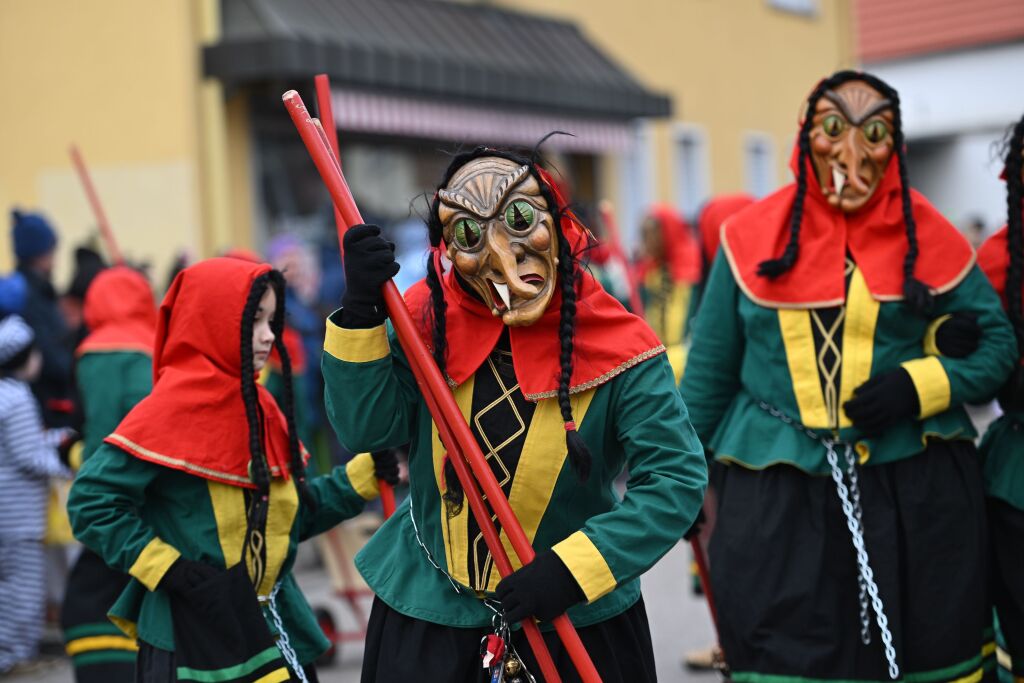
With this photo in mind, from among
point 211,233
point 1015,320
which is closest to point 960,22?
point 211,233

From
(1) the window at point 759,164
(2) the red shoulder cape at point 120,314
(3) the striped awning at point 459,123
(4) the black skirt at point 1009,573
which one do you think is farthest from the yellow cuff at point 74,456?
(1) the window at point 759,164

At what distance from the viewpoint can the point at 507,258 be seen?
309 centimetres

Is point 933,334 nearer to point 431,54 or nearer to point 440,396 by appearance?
point 440,396

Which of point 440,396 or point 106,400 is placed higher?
point 440,396

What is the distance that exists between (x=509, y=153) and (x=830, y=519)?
1.65 m

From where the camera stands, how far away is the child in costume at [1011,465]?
4309 millimetres

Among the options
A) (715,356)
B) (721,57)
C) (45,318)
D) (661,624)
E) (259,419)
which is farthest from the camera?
(721,57)

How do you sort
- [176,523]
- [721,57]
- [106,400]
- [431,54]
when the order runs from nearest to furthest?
1. [176,523]
2. [106,400]
3. [431,54]
4. [721,57]

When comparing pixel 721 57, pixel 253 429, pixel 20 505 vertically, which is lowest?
pixel 20 505

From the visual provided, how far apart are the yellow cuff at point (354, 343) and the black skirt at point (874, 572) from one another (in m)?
1.68

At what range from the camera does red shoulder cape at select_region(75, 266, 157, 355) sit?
5559 mm

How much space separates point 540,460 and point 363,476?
109 centimetres

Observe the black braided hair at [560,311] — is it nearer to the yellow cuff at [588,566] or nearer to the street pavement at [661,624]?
the yellow cuff at [588,566]

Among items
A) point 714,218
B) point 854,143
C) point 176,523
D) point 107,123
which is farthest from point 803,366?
point 107,123
